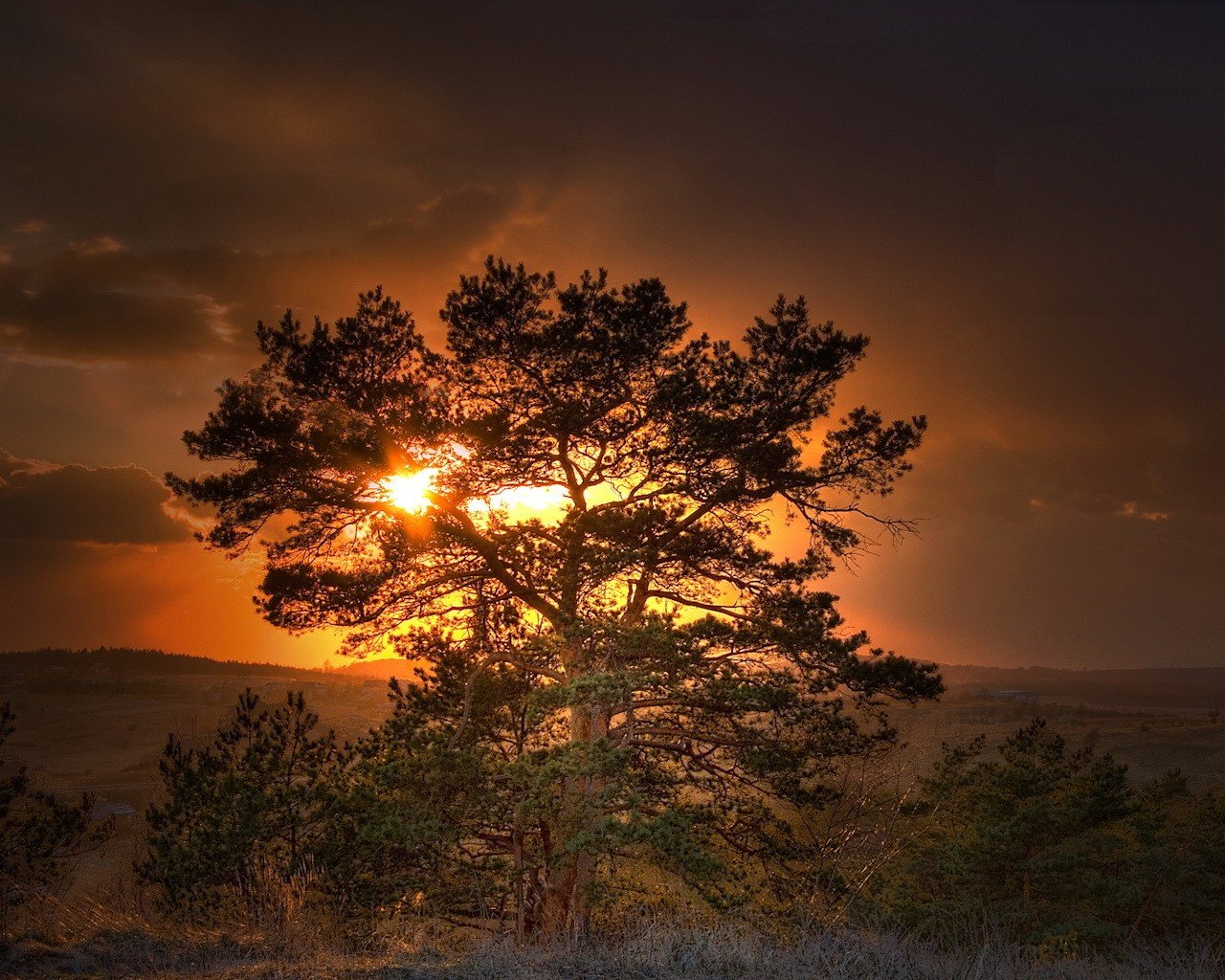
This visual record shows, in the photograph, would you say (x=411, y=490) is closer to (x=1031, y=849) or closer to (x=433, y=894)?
(x=433, y=894)

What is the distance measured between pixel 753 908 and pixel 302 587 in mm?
8701

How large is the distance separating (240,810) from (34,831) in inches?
258

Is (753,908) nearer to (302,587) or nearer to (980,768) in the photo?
(302,587)

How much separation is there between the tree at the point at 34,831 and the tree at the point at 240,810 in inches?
111

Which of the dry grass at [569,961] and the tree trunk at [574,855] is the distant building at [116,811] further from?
the dry grass at [569,961]

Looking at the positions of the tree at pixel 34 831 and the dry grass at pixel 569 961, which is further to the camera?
the tree at pixel 34 831

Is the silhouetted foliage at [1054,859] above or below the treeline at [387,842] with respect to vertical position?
below

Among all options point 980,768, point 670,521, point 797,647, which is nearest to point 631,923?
point 797,647

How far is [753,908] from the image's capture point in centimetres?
1123

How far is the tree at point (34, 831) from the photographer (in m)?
13.7

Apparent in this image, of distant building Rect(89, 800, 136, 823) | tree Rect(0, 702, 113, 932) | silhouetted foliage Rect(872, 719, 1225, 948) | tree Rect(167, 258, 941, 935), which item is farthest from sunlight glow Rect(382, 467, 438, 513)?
distant building Rect(89, 800, 136, 823)

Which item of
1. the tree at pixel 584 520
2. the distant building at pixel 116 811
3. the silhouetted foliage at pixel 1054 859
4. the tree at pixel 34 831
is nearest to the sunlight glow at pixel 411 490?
the tree at pixel 584 520

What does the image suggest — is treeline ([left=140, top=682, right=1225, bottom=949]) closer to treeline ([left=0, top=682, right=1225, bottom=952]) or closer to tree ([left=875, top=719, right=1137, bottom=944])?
treeline ([left=0, top=682, right=1225, bottom=952])

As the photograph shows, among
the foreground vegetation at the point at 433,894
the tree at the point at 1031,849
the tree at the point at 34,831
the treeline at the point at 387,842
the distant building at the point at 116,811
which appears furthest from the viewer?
the distant building at the point at 116,811
